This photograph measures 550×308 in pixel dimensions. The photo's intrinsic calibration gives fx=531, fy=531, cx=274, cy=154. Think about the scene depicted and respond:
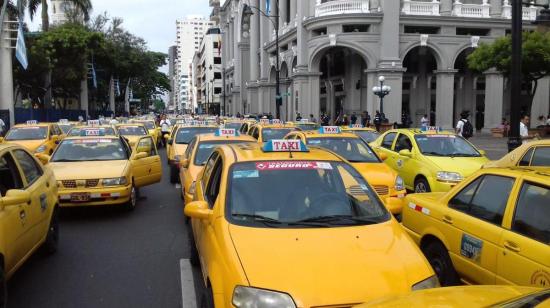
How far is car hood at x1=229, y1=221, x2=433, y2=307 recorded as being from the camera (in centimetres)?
340

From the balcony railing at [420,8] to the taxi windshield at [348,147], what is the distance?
104ft

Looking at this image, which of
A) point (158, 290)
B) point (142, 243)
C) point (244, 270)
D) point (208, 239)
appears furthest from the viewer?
point (142, 243)

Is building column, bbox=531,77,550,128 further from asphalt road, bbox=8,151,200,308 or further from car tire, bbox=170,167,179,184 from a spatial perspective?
asphalt road, bbox=8,151,200,308

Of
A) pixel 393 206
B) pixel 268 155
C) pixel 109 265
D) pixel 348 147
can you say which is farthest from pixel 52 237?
pixel 348 147

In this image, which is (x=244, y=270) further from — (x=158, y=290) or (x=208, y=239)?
(x=158, y=290)

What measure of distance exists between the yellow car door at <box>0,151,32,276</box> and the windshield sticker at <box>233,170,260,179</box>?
2.02m

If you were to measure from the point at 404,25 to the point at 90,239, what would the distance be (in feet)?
118

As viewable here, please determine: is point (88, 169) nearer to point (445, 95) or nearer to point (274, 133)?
point (274, 133)

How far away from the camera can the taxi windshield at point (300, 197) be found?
14.3 ft

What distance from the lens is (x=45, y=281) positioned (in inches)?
231

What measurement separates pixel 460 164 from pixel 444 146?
104 centimetres

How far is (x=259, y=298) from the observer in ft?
11.0

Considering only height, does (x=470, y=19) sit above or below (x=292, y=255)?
above

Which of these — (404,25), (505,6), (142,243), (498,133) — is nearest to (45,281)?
(142,243)
